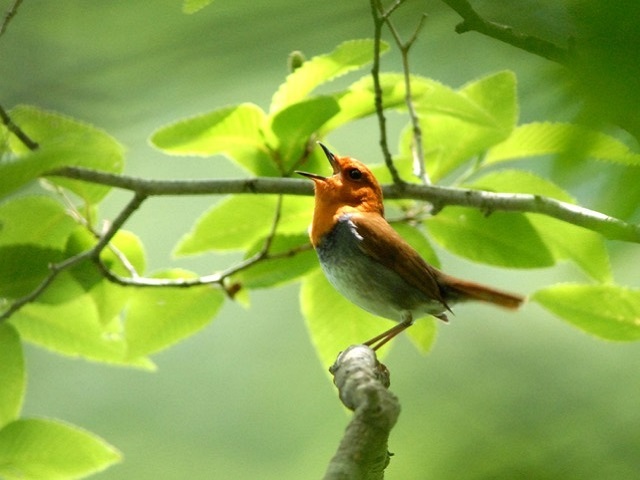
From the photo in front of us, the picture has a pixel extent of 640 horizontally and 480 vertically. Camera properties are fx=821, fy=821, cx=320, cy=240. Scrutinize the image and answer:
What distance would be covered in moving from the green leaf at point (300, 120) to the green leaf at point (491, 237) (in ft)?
1.00

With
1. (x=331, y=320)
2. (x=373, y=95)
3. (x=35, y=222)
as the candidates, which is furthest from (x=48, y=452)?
(x=373, y=95)

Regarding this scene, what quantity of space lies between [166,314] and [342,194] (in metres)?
0.47

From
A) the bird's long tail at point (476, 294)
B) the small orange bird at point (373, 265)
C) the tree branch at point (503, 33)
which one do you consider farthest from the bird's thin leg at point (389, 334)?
the tree branch at point (503, 33)

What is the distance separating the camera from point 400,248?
167 centimetres

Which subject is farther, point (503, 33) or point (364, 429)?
point (364, 429)

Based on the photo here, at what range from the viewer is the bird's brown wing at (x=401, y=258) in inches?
65.8

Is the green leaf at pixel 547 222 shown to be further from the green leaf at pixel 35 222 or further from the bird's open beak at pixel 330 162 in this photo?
the green leaf at pixel 35 222

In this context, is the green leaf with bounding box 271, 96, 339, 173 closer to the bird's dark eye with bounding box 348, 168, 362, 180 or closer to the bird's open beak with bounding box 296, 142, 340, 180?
the bird's open beak with bounding box 296, 142, 340, 180

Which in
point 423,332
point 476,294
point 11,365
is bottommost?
point 11,365

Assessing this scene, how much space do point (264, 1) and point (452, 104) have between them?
3.82 ft

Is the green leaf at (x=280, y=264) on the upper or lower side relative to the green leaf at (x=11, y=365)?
upper

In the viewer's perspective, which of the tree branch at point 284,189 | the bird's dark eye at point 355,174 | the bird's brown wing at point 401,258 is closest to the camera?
the tree branch at point 284,189

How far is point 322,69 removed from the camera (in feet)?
4.55

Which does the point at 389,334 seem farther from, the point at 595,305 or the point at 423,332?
the point at 595,305
